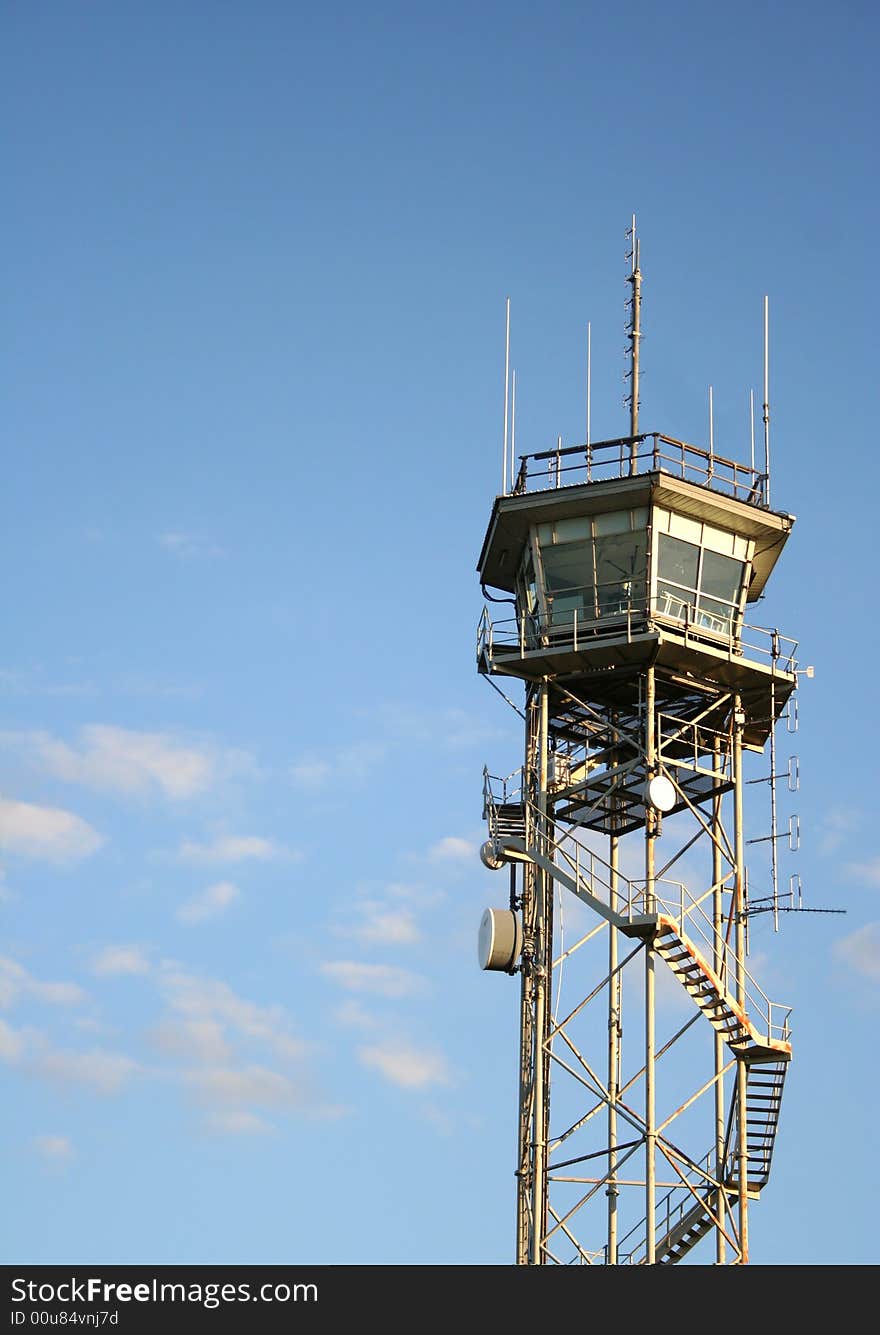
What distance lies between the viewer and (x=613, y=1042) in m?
64.9

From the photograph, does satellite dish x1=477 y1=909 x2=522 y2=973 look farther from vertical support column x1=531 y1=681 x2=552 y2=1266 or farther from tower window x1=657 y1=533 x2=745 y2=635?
tower window x1=657 y1=533 x2=745 y2=635

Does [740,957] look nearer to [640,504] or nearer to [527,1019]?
[527,1019]

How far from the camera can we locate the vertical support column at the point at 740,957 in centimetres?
6012

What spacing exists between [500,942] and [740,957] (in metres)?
6.83

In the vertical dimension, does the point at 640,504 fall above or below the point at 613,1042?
above

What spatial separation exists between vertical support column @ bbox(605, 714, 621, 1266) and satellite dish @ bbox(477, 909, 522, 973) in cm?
277

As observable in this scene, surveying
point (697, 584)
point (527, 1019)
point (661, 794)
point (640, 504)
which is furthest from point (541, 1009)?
point (640, 504)

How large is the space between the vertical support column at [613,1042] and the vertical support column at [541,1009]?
1897 millimetres

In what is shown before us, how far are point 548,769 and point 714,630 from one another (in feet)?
20.9

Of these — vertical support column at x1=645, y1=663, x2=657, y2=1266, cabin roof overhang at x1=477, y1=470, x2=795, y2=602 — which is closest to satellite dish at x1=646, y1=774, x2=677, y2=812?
vertical support column at x1=645, y1=663, x2=657, y2=1266

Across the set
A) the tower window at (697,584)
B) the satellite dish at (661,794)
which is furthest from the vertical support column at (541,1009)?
the tower window at (697,584)

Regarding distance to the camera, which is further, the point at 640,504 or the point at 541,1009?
the point at 640,504

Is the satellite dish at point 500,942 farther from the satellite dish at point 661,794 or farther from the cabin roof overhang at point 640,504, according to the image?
the cabin roof overhang at point 640,504

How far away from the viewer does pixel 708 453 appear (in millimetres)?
66062
